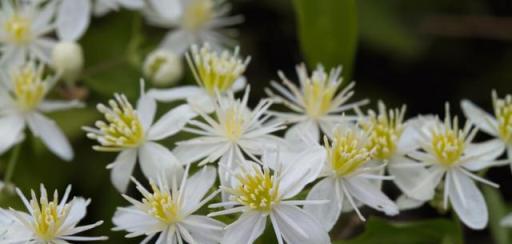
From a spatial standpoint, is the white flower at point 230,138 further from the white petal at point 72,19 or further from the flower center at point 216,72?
the white petal at point 72,19

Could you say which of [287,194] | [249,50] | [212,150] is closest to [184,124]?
[212,150]

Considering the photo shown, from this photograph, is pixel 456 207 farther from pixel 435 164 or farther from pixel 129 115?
pixel 129 115

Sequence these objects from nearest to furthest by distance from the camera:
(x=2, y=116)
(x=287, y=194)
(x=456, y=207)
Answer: (x=287, y=194) → (x=456, y=207) → (x=2, y=116)

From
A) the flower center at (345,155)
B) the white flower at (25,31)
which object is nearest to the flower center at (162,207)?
the flower center at (345,155)

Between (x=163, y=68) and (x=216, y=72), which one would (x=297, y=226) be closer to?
(x=216, y=72)

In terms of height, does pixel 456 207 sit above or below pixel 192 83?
below

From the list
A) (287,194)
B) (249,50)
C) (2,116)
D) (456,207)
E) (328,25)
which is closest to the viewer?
(287,194)

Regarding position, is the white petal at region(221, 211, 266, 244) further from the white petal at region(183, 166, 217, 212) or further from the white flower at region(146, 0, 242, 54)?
the white flower at region(146, 0, 242, 54)
